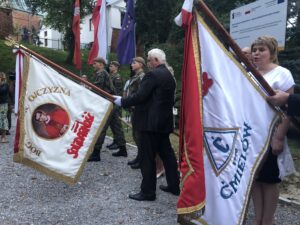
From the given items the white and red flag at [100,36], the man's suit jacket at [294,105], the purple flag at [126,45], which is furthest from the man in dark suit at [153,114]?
the white and red flag at [100,36]

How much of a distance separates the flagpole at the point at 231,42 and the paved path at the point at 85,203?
6.40ft

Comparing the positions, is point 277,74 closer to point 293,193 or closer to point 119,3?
point 293,193

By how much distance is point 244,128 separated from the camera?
3266 millimetres

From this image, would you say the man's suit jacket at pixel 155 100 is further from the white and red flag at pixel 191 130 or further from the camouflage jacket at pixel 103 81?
the camouflage jacket at pixel 103 81

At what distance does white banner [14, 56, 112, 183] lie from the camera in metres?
5.13

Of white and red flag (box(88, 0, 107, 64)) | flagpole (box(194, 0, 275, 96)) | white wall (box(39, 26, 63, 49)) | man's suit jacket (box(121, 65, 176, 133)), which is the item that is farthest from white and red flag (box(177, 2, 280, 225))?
white wall (box(39, 26, 63, 49))

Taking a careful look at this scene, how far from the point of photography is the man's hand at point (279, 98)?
3.12 metres

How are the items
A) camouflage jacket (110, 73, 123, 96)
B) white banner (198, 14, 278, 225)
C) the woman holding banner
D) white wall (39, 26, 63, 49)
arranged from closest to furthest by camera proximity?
white banner (198, 14, 278, 225) < the woman holding banner < camouflage jacket (110, 73, 123, 96) < white wall (39, 26, 63, 49)

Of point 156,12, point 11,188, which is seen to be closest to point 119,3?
point 156,12

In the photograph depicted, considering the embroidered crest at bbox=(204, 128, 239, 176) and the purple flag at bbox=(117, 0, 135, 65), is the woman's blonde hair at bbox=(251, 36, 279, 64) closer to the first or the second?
the embroidered crest at bbox=(204, 128, 239, 176)

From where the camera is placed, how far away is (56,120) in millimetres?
5203

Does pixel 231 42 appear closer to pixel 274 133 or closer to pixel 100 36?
pixel 274 133

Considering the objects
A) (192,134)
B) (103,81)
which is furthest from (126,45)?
(192,134)

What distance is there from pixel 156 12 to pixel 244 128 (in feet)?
89.3
